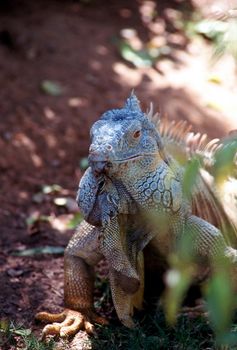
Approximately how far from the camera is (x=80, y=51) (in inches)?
360

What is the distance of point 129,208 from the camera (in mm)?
4113

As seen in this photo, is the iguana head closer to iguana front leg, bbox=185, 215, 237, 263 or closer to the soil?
iguana front leg, bbox=185, 215, 237, 263

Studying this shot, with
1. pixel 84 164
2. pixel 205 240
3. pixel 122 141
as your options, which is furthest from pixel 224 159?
pixel 84 164

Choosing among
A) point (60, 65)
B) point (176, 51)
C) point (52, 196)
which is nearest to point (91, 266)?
point (52, 196)

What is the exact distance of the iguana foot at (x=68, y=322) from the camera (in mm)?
4500

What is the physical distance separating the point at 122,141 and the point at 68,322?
1.32 m

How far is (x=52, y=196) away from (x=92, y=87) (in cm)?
206

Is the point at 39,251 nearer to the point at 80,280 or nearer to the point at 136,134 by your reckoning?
the point at 80,280

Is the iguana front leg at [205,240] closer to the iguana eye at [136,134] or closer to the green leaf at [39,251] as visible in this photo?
the iguana eye at [136,134]

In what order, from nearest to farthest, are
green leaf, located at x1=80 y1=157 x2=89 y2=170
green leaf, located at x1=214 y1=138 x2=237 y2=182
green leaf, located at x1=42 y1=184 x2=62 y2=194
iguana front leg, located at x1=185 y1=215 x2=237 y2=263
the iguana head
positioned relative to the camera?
green leaf, located at x1=214 y1=138 x2=237 y2=182, the iguana head, iguana front leg, located at x1=185 y1=215 x2=237 y2=263, green leaf, located at x1=42 y1=184 x2=62 y2=194, green leaf, located at x1=80 y1=157 x2=89 y2=170

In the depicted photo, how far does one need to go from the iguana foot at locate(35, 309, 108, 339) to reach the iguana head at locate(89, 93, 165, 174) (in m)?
1.15

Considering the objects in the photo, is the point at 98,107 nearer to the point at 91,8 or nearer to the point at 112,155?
the point at 91,8

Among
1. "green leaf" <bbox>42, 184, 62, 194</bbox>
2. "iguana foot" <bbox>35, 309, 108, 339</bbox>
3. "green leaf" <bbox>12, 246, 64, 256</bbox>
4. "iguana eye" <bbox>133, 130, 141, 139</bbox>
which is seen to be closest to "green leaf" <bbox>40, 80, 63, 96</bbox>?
"green leaf" <bbox>42, 184, 62, 194</bbox>

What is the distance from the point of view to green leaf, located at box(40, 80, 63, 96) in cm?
837
